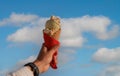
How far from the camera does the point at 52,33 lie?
15.8 ft

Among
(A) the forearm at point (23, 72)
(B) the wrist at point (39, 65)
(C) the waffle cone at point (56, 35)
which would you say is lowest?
(A) the forearm at point (23, 72)

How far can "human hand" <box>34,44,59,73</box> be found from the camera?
4205mm

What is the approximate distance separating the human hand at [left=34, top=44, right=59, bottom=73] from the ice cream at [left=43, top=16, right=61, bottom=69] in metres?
0.12

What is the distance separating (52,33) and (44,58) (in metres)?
0.65

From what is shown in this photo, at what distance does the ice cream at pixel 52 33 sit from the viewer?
15.2 feet

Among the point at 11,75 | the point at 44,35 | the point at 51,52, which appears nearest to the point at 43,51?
the point at 51,52

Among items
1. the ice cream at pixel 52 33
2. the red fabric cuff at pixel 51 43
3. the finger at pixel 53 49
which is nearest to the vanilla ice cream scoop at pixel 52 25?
the ice cream at pixel 52 33

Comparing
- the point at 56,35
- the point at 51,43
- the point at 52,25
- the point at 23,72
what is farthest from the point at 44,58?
the point at 52,25

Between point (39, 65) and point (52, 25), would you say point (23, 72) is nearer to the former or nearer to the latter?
point (39, 65)

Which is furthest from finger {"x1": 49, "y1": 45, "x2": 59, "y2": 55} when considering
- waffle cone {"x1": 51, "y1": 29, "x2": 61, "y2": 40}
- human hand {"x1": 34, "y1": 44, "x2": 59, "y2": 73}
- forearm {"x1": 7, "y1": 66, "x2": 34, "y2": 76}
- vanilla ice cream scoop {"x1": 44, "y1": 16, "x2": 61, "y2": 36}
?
forearm {"x1": 7, "y1": 66, "x2": 34, "y2": 76}

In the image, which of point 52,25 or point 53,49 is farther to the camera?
point 52,25

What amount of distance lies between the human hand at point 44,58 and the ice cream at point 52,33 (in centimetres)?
12

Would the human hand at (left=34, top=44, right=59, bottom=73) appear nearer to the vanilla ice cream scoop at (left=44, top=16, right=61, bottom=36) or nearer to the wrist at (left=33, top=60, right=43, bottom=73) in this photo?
the wrist at (left=33, top=60, right=43, bottom=73)

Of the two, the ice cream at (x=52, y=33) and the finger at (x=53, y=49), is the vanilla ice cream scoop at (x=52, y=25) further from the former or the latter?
the finger at (x=53, y=49)
